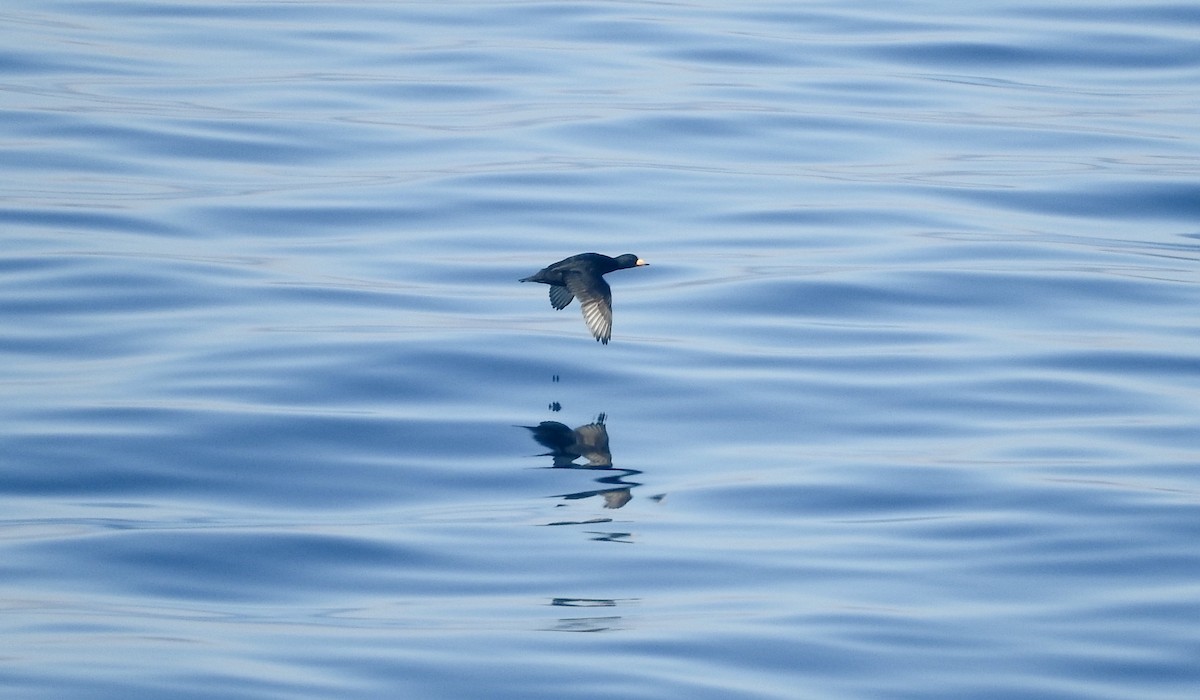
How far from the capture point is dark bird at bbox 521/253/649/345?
15719 millimetres

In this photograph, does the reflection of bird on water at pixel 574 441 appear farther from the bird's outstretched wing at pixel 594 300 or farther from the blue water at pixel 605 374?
the bird's outstretched wing at pixel 594 300

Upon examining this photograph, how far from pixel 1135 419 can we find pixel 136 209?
13017mm

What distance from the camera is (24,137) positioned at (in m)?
26.4

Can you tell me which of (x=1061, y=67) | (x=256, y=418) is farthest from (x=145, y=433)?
(x=1061, y=67)

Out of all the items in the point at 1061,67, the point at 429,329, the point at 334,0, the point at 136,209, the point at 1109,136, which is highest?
the point at 334,0

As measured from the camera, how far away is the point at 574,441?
49.9ft

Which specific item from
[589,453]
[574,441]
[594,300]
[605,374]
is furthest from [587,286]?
[589,453]

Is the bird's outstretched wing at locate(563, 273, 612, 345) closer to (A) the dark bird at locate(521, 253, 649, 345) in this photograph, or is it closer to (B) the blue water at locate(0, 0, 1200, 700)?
(A) the dark bird at locate(521, 253, 649, 345)

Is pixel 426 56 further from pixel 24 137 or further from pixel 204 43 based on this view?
pixel 24 137

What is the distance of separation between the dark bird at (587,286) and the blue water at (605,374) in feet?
2.64

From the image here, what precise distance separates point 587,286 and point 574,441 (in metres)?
1.58

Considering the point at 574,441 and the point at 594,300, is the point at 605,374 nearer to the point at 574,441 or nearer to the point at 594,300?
the point at 594,300

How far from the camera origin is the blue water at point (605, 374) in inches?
435

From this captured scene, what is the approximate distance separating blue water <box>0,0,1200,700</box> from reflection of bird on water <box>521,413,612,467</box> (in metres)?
0.17
